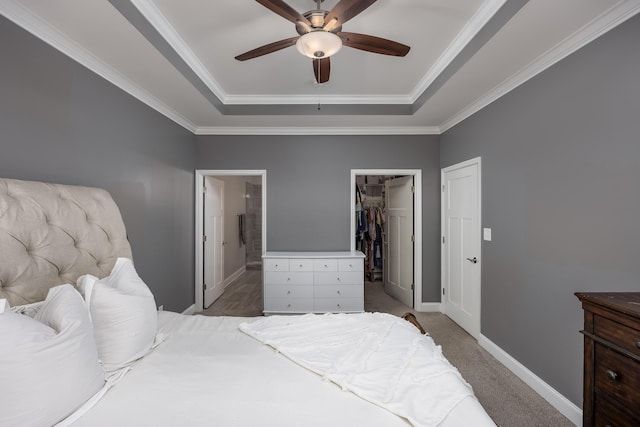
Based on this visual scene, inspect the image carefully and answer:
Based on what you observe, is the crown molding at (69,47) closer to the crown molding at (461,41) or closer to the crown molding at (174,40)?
the crown molding at (174,40)

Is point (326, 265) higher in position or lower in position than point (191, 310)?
higher

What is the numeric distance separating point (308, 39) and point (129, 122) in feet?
6.10

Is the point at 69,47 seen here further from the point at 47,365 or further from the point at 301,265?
the point at 301,265

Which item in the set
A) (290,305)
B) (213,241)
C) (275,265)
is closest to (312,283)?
(290,305)

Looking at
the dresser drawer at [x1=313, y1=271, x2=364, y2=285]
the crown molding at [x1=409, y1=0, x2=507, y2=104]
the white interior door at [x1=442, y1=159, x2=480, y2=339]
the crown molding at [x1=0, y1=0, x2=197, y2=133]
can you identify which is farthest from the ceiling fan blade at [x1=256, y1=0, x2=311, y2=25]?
the dresser drawer at [x1=313, y1=271, x2=364, y2=285]

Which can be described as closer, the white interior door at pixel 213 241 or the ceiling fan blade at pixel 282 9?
the ceiling fan blade at pixel 282 9

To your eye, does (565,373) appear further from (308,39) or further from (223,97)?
(223,97)

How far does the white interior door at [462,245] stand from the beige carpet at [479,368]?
20 centimetres

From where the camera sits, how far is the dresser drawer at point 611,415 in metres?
1.07

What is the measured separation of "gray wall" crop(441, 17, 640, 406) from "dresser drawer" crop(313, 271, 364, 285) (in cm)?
138

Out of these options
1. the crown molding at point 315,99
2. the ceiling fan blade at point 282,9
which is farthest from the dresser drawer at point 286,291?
the ceiling fan blade at point 282,9

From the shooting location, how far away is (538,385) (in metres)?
2.02

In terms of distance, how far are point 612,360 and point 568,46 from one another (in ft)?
6.22

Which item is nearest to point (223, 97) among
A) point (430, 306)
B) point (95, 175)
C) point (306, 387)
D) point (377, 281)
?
point (95, 175)
